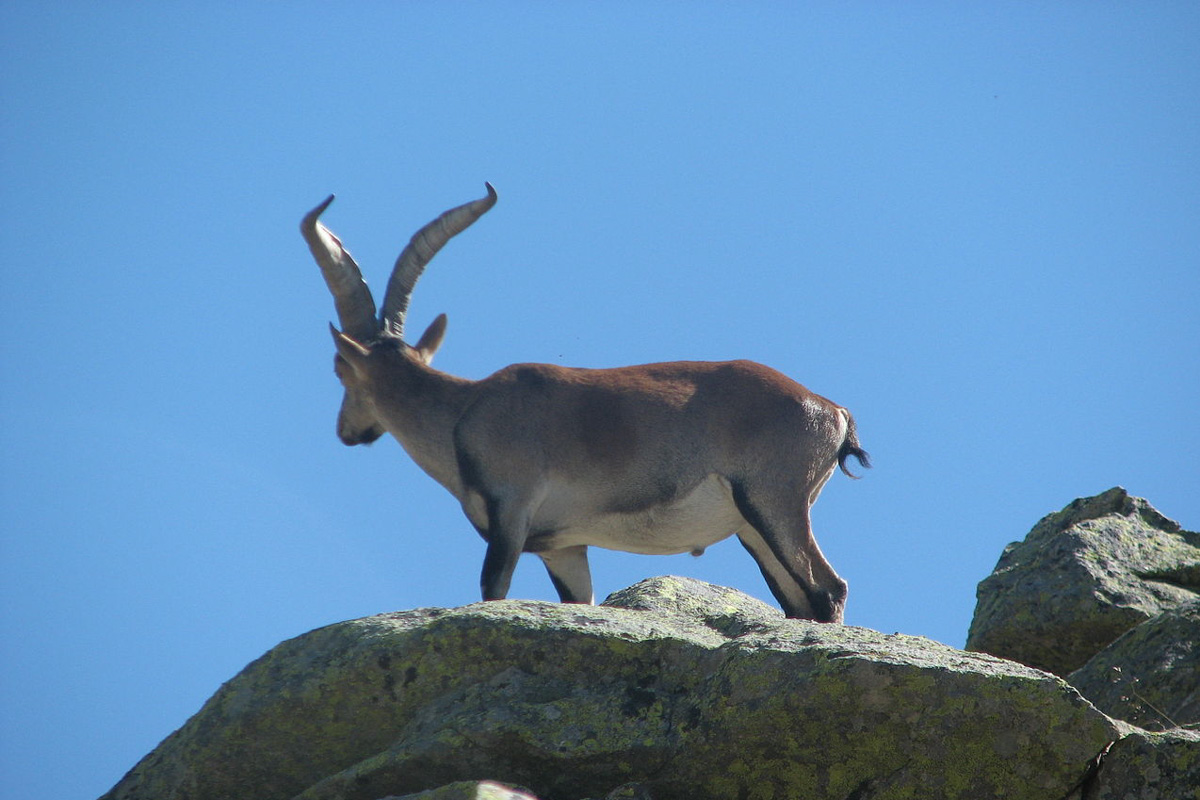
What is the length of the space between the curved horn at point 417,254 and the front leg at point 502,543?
273 centimetres

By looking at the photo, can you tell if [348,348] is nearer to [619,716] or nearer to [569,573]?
[569,573]

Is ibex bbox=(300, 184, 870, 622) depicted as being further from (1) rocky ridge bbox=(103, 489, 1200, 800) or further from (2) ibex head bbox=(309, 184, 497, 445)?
(1) rocky ridge bbox=(103, 489, 1200, 800)

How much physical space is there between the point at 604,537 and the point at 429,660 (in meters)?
5.09

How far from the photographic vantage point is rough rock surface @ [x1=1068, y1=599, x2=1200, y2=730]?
649 cm

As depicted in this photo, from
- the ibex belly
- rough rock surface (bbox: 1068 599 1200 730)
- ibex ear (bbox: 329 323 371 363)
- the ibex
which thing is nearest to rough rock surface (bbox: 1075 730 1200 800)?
rough rock surface (bbox: 1068 599 1200 730)

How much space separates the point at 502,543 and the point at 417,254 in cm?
353

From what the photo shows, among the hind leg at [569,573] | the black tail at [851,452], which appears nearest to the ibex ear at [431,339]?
the hind leg at [569,573]

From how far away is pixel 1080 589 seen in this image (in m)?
8.82

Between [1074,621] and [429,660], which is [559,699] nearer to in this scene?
[429,660]

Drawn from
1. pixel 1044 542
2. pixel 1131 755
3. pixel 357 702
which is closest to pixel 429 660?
pixel 357 702

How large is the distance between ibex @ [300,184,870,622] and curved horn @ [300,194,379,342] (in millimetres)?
1382

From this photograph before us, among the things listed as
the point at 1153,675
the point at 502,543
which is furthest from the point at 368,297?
the point at 1153,675

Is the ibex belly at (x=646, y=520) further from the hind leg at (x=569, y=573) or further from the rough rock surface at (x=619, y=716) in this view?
the rough rock surface at (x=619, y=716)

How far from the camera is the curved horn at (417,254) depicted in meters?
12.9
